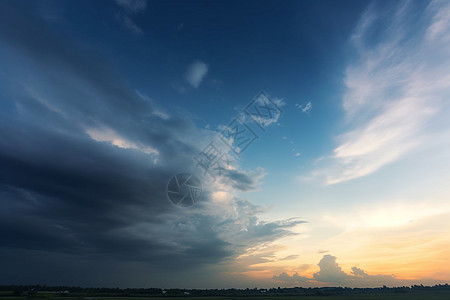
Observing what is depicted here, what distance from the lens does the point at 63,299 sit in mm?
125688
